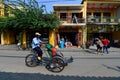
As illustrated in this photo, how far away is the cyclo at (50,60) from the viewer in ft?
39.5

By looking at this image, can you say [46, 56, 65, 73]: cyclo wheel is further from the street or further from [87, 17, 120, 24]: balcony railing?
[87, 17, 120, 24]: balcony railing

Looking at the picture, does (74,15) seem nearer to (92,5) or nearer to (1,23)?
(92,5)

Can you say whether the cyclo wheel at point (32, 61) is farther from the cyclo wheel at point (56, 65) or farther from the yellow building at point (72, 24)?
the yellow building at point (72, 24)

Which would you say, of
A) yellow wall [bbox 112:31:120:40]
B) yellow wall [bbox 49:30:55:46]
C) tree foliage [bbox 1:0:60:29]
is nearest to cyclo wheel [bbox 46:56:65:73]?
tree foliage [bbox 1:0:60:29]

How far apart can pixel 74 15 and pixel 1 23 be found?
1088cm

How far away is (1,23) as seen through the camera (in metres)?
35.2

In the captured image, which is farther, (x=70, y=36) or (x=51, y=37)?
(x=70, y=36)

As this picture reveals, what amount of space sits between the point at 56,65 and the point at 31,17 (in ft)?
58.3

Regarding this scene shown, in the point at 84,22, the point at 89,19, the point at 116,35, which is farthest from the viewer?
the point at 116,35

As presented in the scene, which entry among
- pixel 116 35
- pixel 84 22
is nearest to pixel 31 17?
pixel 84 22

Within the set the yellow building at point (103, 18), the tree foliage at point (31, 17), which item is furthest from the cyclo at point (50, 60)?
the yellow building at point (103, 18)

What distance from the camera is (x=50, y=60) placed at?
12.2m

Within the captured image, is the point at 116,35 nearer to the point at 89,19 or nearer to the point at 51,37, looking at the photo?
the point at 89,19

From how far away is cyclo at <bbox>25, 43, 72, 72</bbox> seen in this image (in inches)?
474
